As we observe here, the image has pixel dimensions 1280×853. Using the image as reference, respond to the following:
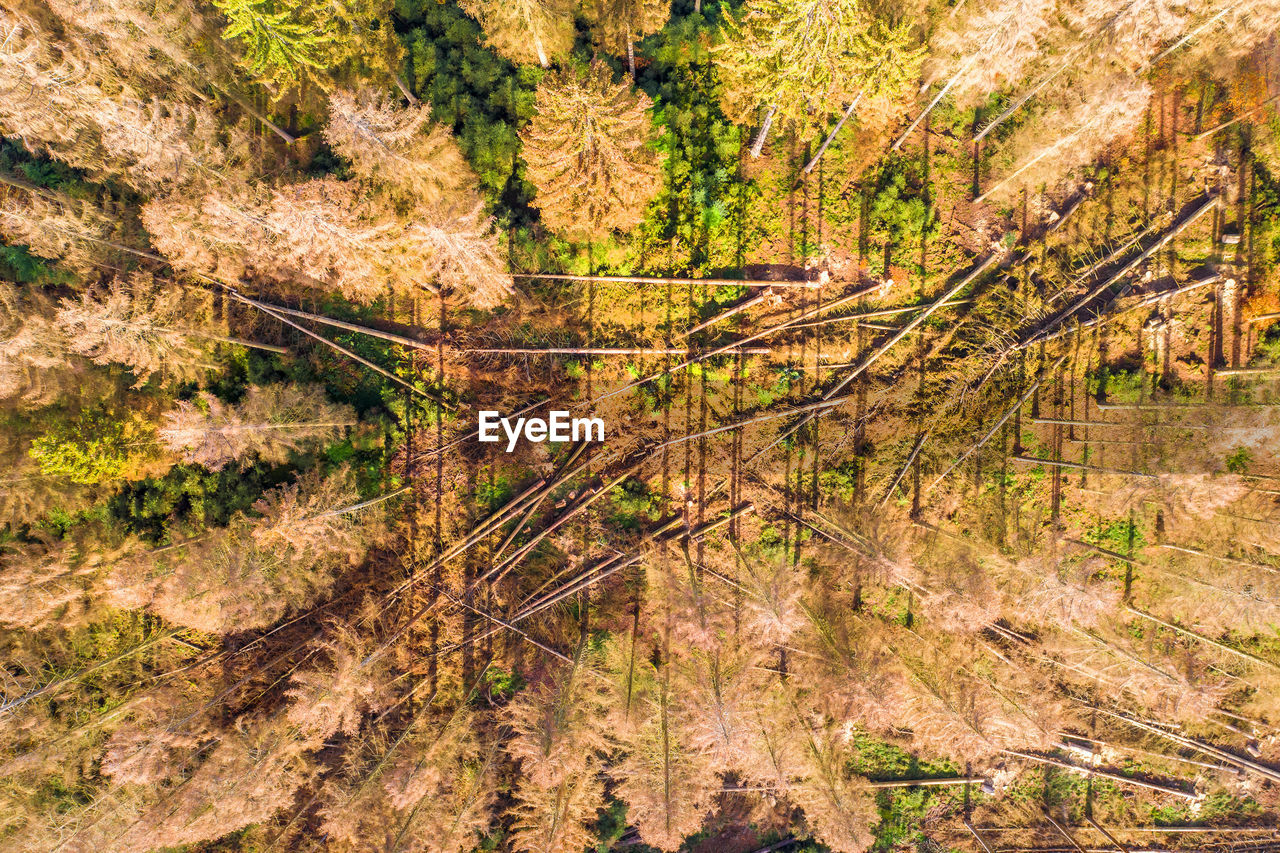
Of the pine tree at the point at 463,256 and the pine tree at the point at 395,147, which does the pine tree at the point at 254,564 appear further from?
the pine tree at the point at 395,147

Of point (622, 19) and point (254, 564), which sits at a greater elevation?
point (622, 19)

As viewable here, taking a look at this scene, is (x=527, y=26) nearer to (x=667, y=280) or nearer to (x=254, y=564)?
(x=667, y=280)

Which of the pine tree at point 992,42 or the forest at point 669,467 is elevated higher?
the pine tree at point 992,42

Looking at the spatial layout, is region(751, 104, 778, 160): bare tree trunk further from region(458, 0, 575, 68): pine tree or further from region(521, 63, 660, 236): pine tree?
region(458, 0, 575, 68): pine tree

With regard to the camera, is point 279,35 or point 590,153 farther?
point 279,35

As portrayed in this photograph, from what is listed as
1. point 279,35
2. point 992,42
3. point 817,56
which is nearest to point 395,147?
point 279,35

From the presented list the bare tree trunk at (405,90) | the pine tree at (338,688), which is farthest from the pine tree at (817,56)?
the pine tree at (338,688)
